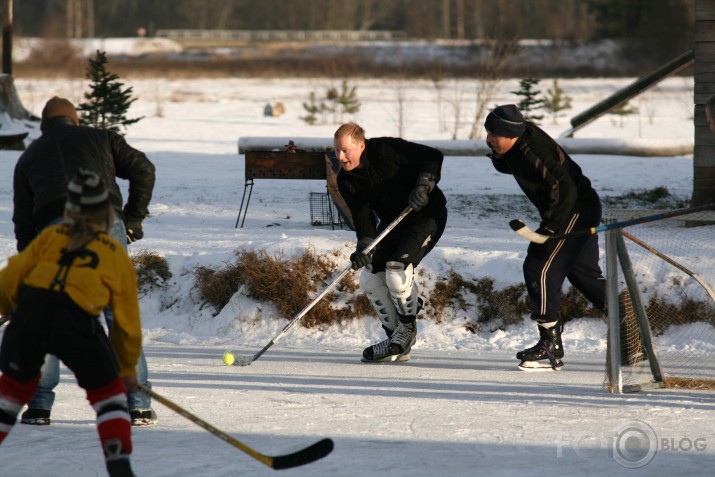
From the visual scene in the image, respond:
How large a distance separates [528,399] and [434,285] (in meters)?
2.30

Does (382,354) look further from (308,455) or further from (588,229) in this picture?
(308,455)

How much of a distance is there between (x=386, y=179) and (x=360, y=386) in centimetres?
130

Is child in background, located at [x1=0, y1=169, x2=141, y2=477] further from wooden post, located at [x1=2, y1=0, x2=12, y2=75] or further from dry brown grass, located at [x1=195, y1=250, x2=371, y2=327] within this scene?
wooden post, located at [x1=2, y1=0, x2=12, y2=75]

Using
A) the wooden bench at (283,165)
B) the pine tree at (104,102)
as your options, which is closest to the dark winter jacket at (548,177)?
the wooden bench at (283,165)

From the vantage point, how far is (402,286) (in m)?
6.14

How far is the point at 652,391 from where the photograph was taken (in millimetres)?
5457

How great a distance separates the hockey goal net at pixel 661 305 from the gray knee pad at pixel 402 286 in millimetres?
1235

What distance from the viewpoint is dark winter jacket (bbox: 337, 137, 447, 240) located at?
6.11 metres

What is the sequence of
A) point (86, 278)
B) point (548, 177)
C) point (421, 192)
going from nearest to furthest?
point (86, 278)
point (548, 177)
point (421, 192)

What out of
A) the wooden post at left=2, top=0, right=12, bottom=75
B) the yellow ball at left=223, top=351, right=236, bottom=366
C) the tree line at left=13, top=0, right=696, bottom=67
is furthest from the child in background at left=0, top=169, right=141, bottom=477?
the tree line at left=13, top=0, right=696, bottom=67

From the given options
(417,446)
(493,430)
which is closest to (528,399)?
(493,430)

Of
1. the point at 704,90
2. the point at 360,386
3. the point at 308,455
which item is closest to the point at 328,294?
the point at 360,386

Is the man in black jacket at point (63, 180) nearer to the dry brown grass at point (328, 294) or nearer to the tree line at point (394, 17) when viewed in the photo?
the dry brown grass at point (328, 294)

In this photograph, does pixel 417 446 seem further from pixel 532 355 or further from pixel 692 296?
pixel 692 296
